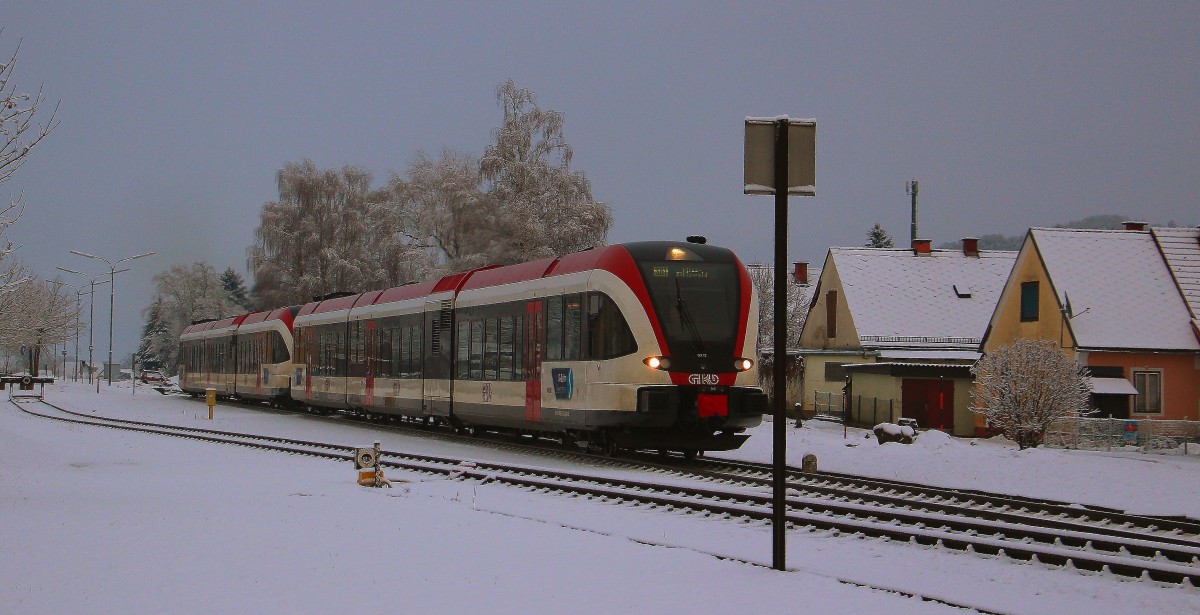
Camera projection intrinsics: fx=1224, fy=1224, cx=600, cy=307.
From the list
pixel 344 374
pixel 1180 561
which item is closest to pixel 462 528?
pixel 1180 561

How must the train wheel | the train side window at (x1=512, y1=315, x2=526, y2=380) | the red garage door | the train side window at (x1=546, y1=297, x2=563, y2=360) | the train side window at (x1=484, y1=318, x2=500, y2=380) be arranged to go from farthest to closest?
the red garage door, the train side window at (x1=484, y1=318, x2=500, y2=380), the train side window at (x1=512, y1=315, x2=526, y2=380), the train side window at (x1=546, y1=297, x2=563, y2=360), the train wheel

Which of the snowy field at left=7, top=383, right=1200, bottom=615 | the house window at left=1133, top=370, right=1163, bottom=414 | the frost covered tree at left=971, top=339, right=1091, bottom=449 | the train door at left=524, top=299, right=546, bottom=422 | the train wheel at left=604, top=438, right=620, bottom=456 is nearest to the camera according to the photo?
the snowy field at left=7, top=383, right=1200, bottom=615

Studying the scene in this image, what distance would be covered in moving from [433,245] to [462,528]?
5213 centimetres

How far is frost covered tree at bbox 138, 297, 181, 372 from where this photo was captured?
11256 centimetres

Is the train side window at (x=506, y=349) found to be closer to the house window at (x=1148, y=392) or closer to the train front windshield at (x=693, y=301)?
the train front windshield at (x=693, y=301)

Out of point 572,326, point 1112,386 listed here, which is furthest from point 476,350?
point 1112,386

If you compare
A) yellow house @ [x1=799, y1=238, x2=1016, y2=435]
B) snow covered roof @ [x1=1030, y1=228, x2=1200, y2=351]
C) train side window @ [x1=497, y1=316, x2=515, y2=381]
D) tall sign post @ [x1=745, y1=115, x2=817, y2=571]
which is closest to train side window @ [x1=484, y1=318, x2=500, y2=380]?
train side window @ [x1=497, y1=316, x2=515, y2=381]

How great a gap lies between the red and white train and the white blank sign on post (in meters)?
8.90

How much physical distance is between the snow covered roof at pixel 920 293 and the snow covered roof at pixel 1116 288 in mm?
7790

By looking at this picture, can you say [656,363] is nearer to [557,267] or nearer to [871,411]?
[557,267]

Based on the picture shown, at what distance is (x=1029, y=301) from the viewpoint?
36438 millimetres

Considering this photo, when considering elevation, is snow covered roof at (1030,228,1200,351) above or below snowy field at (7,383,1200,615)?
above

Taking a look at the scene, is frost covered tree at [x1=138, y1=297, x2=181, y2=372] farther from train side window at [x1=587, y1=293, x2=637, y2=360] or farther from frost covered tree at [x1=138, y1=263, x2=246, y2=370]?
train side window at [x1=587, y1=293, x2=637, y2=360]

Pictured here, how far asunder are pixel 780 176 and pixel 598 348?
32.3 ft
